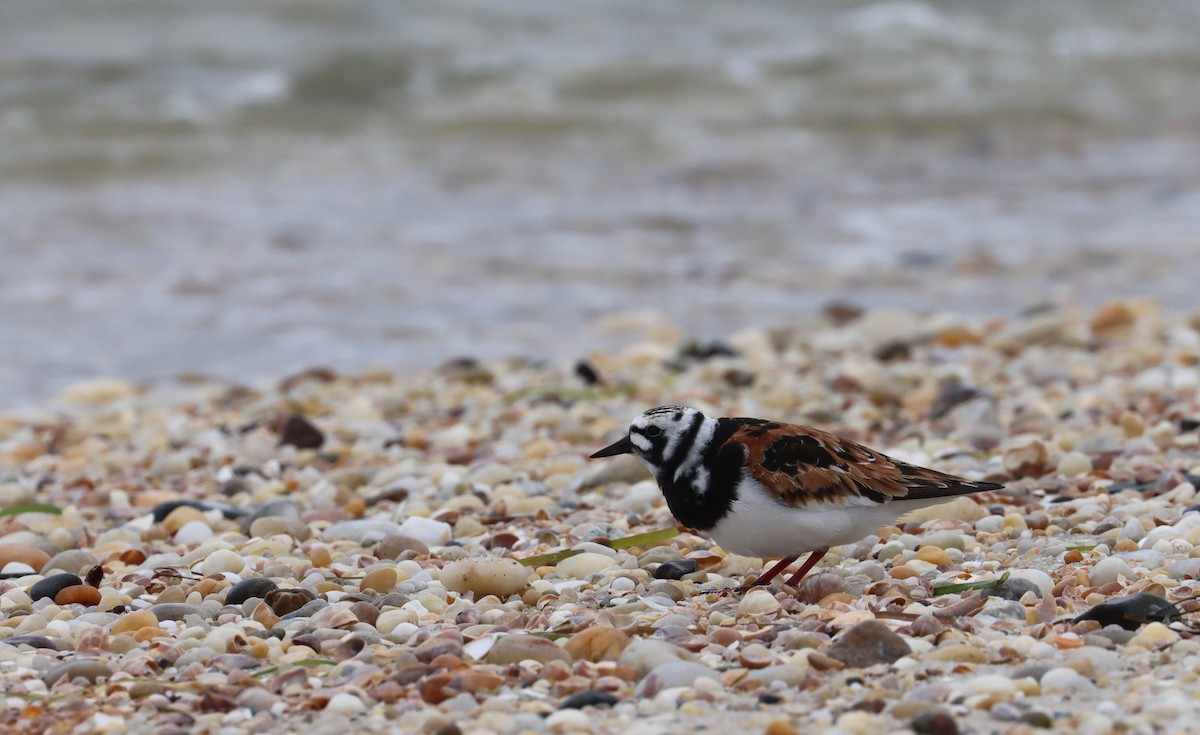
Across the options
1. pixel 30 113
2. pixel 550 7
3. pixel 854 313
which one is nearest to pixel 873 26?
pixel 550 7

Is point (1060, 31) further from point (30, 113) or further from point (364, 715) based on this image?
point (364, 715)

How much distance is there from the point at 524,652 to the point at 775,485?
2.70 feet

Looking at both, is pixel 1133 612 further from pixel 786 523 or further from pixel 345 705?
pixel 345 705

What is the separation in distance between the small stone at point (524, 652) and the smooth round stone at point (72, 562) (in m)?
1.62

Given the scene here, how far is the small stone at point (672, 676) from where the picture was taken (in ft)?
9.25

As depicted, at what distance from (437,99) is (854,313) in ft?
30.8

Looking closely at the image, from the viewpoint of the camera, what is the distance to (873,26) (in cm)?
2088

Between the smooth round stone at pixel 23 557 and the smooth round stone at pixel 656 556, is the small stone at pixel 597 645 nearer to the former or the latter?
the smooth round stone at pixel 656 556

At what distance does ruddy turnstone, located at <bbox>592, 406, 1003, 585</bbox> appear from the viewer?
3.46 meters

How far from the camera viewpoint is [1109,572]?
11.2 ft

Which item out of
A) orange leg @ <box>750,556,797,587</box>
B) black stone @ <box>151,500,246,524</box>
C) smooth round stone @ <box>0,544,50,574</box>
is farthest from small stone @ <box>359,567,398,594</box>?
black stone @ <box>151,500,246,524</box>

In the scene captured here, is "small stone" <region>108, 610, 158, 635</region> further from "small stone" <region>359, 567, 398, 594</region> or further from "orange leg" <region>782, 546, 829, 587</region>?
"orange leg" <region>782, 546, 829, 587</region>

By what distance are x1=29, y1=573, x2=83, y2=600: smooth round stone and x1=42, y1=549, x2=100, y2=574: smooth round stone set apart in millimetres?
220

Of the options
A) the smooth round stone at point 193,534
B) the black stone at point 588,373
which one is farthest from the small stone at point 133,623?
the black stone at point 588,373
